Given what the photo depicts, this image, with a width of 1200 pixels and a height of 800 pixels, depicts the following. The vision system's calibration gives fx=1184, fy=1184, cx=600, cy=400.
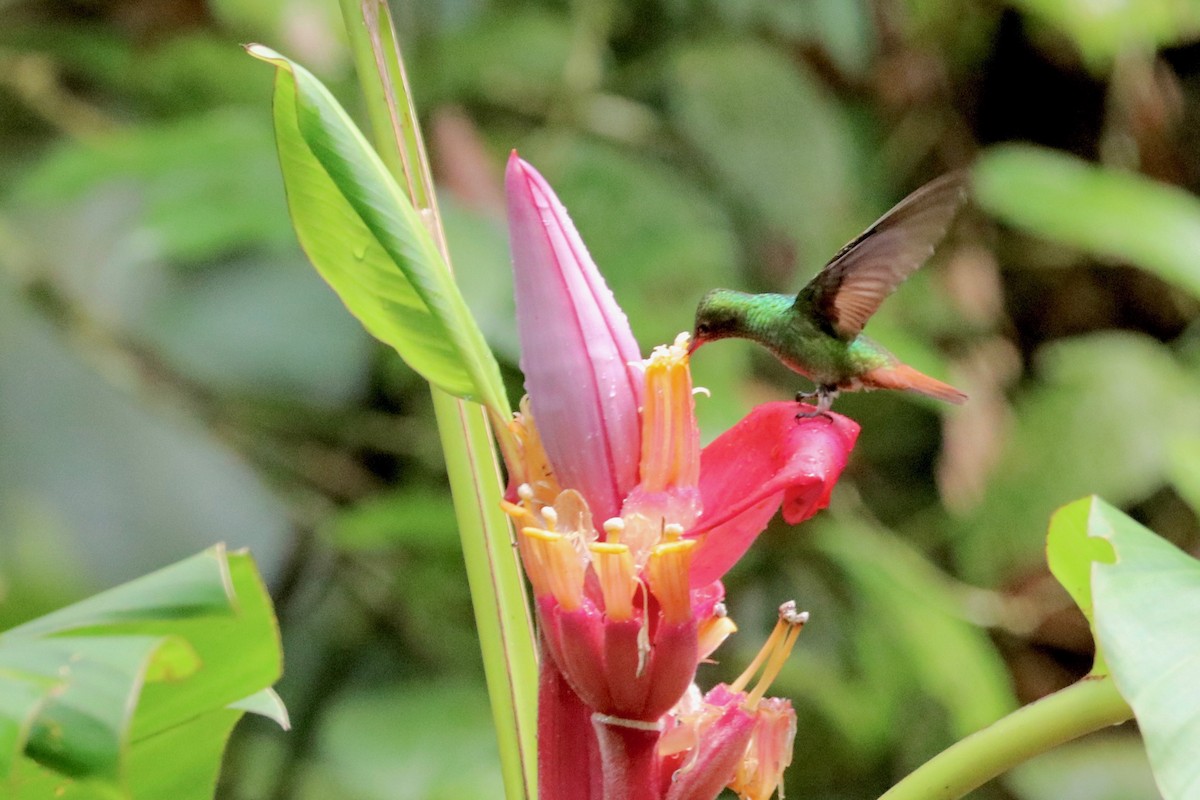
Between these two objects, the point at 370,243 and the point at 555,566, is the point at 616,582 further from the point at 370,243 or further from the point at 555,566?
the point at 370,243

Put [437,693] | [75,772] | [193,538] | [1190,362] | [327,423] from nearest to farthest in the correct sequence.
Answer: [75,772], [437,693], [193,538], [327,423], [1190,362]

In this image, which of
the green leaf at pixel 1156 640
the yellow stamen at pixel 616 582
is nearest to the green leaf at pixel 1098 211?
the green leaf at pixel 1156 640

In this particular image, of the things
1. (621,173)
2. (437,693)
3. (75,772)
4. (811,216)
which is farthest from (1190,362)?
(75,772)

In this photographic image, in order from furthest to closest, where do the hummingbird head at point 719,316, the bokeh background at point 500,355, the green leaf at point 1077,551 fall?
the bokeh background at point 500,355
the hummingbird head at point 719,316
the green leaf at point 1077,551

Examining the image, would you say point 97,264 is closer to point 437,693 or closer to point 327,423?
point 327,423

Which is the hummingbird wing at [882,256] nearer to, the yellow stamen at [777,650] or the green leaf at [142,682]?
the yellow stamen at [777,650]

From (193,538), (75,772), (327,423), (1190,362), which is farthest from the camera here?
(1190,362)

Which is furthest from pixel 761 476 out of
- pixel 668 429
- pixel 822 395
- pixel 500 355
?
pixel 500 355
